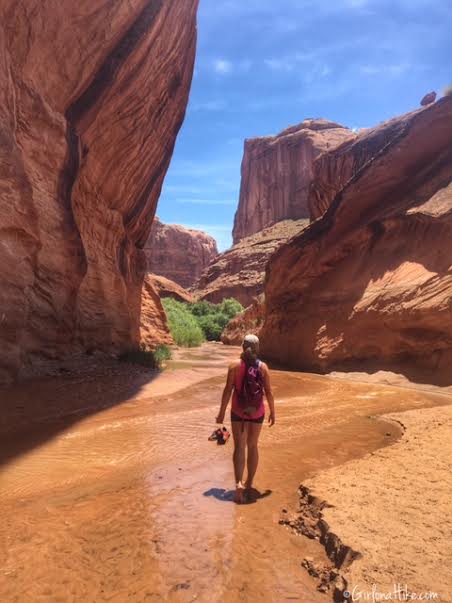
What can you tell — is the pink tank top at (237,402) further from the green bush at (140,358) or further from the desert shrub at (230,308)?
the desert shrub at (230,308)

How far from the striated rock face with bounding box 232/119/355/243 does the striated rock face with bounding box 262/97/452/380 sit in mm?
49722

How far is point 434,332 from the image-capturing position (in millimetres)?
10188

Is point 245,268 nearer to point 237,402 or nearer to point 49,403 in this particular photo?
point 49,403

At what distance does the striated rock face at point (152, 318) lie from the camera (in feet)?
66.3

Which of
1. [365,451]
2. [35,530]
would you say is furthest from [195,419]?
[35,530]

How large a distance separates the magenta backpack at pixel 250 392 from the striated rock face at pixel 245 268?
46.7 m

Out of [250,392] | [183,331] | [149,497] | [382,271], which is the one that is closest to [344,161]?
[382,271]


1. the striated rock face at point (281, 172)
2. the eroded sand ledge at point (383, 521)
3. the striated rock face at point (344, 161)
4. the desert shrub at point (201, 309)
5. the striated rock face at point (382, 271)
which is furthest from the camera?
the striated rock face at point (281, 172)

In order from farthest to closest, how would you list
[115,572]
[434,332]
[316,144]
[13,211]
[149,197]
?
[316,144]
[149,197]
[434,332]
[13,211]
[115,572]

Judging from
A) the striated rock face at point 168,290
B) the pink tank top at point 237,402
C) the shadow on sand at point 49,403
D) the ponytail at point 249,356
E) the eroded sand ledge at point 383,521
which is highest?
the striated rock face at point 168,290

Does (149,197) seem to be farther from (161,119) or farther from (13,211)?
(13,211)

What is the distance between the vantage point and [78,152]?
1070cm

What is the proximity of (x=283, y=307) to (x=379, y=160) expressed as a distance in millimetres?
6346

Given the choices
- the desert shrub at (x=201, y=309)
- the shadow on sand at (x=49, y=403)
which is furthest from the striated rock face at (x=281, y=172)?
the shadow on sand at (x=49, y=403)
